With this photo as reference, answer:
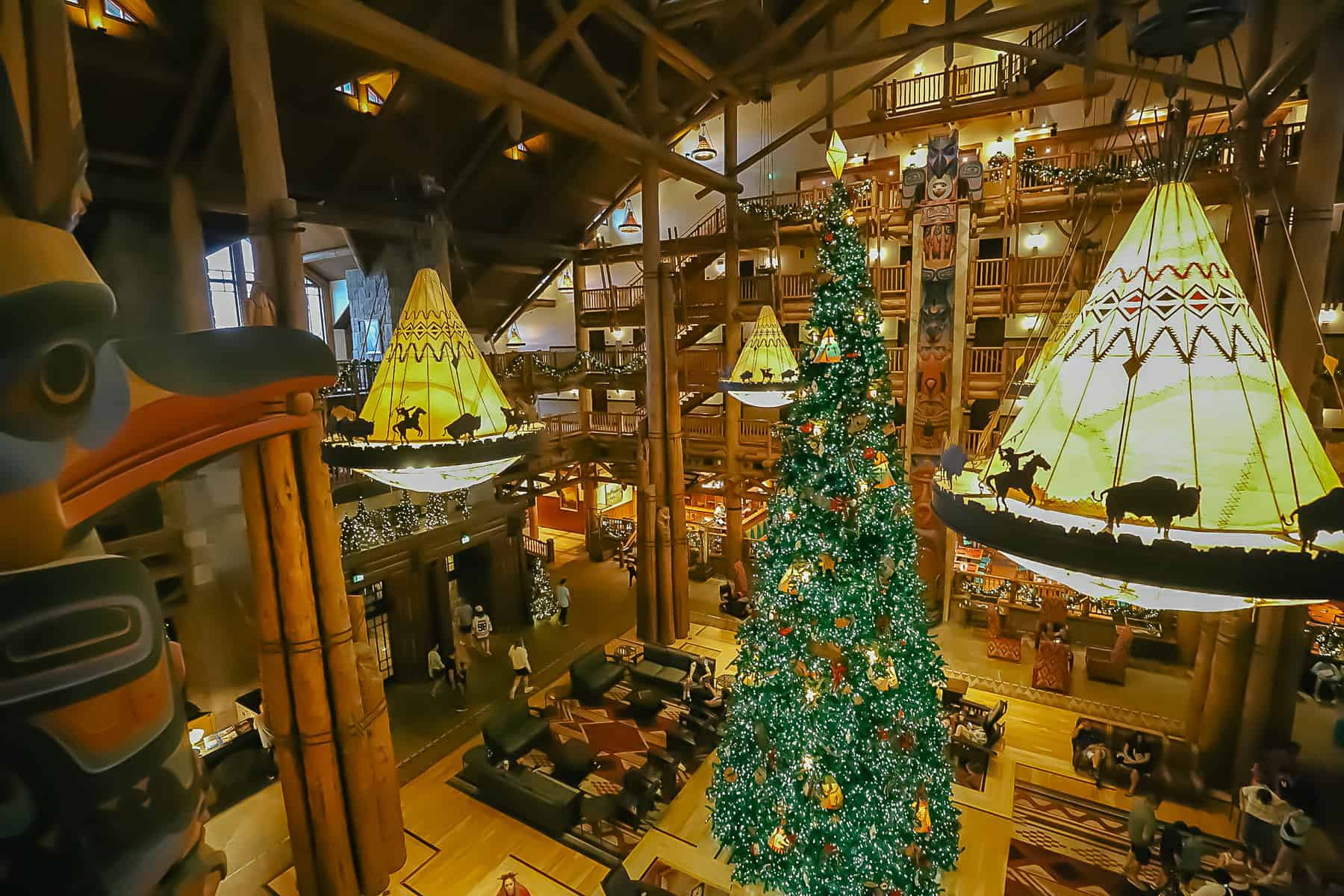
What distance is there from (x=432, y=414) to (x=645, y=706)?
6746 mm

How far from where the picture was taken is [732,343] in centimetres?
1214

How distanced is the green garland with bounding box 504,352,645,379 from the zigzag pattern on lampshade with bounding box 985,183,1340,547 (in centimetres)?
1015

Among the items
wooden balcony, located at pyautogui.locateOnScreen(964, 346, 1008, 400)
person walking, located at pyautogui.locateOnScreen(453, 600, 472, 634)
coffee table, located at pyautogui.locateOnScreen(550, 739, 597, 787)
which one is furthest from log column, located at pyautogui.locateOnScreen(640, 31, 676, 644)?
wooden balcony, located at pyautogui.locateOnScreen(964, 346, 1008, 400)

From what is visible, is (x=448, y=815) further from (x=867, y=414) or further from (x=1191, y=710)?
(x=1191, y=710)

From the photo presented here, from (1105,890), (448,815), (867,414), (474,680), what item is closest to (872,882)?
(1105,890)

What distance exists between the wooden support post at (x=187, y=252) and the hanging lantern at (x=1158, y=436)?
9.30 metres

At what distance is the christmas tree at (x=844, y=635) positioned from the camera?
4641mm

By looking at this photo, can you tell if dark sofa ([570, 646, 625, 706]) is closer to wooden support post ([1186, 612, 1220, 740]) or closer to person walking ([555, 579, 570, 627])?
person walking ([555, 579, 570, 627])

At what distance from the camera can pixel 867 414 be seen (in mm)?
4707

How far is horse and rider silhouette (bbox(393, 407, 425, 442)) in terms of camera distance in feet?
9.91

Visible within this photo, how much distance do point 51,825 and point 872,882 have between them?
5397 mm

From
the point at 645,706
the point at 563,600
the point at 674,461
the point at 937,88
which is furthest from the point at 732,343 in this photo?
the point at 937,88

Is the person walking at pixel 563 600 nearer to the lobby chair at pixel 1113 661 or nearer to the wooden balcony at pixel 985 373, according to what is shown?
the wooden balcony at pixel 985 373

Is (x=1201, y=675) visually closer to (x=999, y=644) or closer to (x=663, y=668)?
(x=999, y=644)
